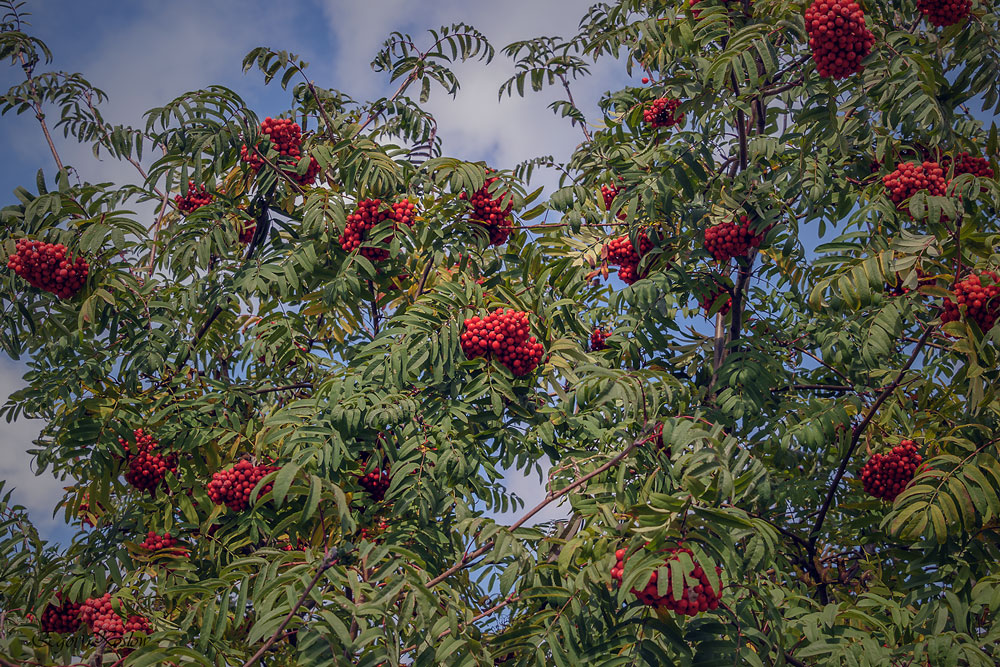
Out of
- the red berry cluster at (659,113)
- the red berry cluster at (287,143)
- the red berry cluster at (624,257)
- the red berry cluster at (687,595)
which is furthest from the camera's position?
the red berry cluster at (659,113)

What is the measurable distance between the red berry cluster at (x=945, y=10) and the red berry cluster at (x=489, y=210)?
283cm

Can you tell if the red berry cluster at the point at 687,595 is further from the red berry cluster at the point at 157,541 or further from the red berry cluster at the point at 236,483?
the red berry cluster at the point at 157,541

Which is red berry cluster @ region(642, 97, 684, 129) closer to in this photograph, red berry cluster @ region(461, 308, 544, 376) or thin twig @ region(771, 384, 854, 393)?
thin twig @ region(771, 384, 854, 393)

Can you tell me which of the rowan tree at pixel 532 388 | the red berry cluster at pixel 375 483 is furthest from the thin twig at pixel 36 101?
the red berry cluster at pixel 375 483

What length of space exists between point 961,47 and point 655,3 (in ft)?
8.13

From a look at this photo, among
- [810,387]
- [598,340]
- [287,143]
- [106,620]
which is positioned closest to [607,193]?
[598,340]

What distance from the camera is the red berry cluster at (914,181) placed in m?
4.62

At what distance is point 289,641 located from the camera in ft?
15.8

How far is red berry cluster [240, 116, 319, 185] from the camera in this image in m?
5.25

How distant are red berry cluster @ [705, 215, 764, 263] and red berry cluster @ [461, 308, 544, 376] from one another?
149 cm

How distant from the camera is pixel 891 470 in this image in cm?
467

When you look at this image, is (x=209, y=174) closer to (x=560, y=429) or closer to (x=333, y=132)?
(x=333, y=132)

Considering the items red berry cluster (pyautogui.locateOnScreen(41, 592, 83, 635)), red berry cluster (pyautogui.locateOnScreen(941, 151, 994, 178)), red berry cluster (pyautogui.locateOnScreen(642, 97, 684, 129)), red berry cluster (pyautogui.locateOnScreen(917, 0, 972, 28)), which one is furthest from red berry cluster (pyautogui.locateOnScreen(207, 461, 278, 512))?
red berry cluster (pyautogui.locateOnScreen(917, 0, 972, 28))

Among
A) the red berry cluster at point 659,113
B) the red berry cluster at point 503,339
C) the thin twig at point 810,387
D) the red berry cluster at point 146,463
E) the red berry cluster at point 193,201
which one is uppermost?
the red berry cluster at point 659,113
